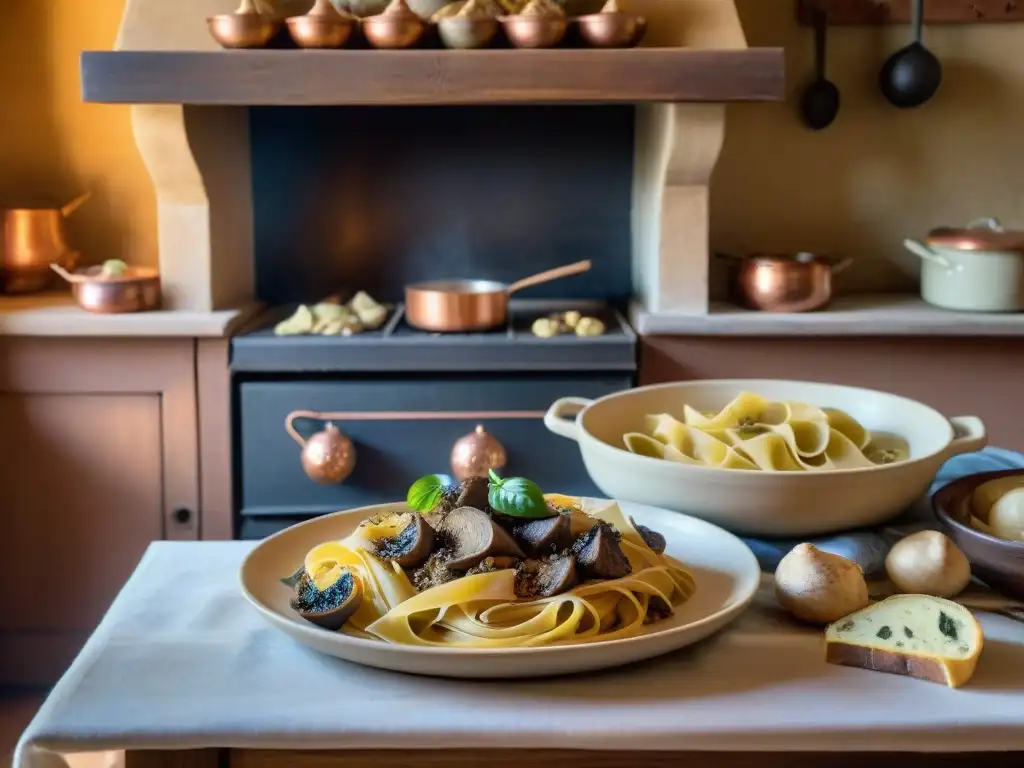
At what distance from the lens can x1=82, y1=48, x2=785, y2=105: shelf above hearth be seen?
2.10m

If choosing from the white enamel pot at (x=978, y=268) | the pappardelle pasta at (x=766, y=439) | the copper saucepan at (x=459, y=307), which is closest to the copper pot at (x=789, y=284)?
the white enamel pot at (x=978, y=268)

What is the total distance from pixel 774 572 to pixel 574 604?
253mm

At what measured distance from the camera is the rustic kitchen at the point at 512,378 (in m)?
0.83

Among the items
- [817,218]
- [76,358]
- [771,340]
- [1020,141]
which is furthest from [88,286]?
[1020,141]

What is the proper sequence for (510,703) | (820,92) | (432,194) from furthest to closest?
1. (432,194)
2. (820,92)
3. (510,703)

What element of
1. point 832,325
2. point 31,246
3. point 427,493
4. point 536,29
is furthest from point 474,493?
point 31,246

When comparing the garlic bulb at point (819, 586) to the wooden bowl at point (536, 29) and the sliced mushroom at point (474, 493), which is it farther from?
the wooden bowl at point (536, 29)

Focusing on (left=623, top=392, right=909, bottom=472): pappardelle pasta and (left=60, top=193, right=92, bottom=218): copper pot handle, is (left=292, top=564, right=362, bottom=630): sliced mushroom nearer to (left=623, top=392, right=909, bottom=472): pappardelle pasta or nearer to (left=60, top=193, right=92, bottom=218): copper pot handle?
(left=623, top=392, right=909, bottom=472): pappardelle pasta

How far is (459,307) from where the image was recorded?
7.43ft

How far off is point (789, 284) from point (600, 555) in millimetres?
1554

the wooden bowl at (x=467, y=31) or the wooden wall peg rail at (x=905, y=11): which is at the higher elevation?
the wooden wall peg rail at (x=905, y=11)

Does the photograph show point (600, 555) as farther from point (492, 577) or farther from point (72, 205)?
point (72, 205)

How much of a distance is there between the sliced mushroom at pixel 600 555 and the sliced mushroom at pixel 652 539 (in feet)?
0.20

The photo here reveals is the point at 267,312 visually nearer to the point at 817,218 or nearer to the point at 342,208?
the point at 342,208
